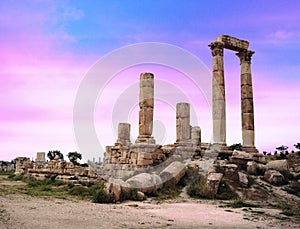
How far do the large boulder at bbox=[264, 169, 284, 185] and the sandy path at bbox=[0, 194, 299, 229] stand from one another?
5.85 m

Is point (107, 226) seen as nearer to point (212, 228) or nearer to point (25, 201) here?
point (212, 228)

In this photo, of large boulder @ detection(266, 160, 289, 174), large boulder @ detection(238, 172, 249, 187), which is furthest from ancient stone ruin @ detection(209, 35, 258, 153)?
large boulder @ detection(238, 172, 249, 187)

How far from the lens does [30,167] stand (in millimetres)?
25250

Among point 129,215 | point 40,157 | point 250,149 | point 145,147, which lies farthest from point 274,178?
point 40,157

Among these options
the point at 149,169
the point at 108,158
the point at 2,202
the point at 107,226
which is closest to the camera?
the point at 107,226

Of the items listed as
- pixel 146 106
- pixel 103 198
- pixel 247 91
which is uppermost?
pixel 247 91

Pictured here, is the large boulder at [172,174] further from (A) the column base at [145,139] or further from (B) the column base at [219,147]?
(B) the column base at [219,147]

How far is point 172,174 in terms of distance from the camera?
49.7 feet

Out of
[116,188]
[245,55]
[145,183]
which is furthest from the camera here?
[245,55]

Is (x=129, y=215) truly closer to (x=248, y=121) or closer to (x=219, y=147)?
(x=219, y=147)

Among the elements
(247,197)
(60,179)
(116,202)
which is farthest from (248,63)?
(116,202)

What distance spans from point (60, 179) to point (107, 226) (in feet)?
41.3

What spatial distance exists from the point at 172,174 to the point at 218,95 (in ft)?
30.6

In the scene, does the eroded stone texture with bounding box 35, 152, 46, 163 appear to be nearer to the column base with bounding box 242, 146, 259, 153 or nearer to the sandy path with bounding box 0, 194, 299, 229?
the column base with bounding box 242, 146, 259, 153
